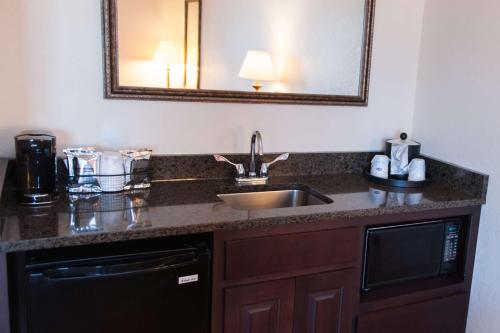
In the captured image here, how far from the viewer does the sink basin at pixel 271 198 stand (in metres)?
2.00

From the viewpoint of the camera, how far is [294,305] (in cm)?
166

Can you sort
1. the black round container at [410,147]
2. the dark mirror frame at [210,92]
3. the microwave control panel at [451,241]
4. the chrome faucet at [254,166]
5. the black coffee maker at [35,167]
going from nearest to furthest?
the black coffee maker at [35,167] → the dark mirror frame at [210,92] → the microwave control panel at [451,241] → the chrome faucet at [254,166] → the black round container at [410,147]

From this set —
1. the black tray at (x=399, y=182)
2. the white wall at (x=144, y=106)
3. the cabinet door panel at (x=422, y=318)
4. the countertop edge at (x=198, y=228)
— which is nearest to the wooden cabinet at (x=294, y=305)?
the cabinet door panel at (x=422, y=318)

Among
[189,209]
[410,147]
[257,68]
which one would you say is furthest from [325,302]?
[257,68]

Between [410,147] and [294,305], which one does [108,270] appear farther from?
[410,147]

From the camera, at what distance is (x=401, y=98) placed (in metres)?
2.33

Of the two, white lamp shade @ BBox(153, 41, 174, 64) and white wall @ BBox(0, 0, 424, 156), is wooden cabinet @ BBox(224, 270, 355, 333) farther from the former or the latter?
white lamp shade @ BBox(153, 41, 174, 64)

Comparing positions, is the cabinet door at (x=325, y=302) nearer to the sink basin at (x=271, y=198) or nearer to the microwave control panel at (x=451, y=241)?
the sink basin at (x=271, y=198)

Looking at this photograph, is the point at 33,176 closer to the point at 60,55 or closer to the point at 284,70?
the point at 60,55

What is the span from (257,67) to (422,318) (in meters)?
1.33

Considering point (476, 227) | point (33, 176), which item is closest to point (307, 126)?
point (476, 227)

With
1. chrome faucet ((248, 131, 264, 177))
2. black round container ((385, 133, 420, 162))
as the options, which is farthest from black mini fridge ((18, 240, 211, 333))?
black round container ((385, 133, 420, 162))

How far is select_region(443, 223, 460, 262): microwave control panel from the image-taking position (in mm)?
1923

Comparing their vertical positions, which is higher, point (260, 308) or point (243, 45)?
point (243, 45)
